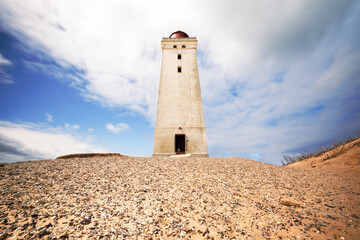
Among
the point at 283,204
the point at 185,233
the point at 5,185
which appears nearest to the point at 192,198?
the point at 185,233

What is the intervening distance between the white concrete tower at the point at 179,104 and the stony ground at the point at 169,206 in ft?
22.1

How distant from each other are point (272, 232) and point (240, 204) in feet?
3.61

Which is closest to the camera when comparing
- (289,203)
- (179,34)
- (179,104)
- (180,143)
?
(289,203)

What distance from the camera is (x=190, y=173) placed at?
6.77 meters

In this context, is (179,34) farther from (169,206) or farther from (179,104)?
(169,206)

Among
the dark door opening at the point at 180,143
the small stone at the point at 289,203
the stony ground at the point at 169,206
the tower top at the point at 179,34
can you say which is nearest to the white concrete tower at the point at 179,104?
the dark door opening at the point at 180,143

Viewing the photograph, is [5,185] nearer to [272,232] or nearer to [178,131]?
[272,232]

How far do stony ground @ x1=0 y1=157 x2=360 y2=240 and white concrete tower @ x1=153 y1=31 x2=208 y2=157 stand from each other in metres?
6.73

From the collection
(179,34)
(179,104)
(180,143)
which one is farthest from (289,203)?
(179,34)

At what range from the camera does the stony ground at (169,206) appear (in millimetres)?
3209

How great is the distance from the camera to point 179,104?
14500mm

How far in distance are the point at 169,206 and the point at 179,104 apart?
11152 millimetres

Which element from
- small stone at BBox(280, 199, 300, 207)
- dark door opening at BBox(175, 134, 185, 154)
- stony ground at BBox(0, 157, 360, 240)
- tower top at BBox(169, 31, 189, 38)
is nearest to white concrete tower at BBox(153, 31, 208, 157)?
dark door opening at BBox(175, 134, 185, 154)

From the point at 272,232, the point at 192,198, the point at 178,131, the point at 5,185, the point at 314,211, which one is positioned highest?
the point at 178,131
